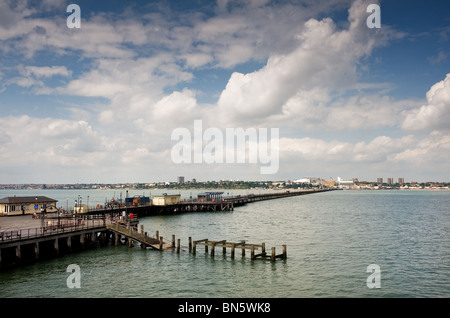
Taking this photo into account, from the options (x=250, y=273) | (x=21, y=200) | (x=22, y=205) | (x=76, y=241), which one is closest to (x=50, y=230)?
(x=76, y=241)

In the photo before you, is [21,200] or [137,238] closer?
[137,238]

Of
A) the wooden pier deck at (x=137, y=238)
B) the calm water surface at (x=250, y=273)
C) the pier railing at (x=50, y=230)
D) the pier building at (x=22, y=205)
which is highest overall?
the pier building at (x=22, y=205)

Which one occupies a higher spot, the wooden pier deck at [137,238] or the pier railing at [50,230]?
the pier railing at [50,230]

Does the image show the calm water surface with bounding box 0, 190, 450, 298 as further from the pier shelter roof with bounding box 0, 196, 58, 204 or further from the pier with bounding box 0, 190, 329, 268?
the pier shelter roof with bounding box 0, 196, 58, 204

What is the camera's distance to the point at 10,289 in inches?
1010

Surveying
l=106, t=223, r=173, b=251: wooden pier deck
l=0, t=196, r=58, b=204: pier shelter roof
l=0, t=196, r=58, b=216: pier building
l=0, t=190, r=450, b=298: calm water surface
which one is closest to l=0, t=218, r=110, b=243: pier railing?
l=106, t=223, r=173, b=251: wooden pier deck

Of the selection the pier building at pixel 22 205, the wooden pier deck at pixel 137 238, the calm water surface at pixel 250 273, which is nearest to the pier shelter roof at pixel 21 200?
the pier building at pixel 22 205

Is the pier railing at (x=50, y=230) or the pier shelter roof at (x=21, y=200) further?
the pier shelter roof at (x=21, y=200)

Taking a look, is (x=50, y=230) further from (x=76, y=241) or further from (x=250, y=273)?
(x=250, y=273)

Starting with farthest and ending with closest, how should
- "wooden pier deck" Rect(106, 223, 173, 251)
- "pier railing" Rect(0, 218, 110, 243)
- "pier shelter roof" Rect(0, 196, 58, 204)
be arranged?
"pier shelter roof" Rect(0, 196, 58, 204) → "wooden pier deck" Rect(106, 223, 173, 251) → "pier railing" Rect(0, 218, 110, 243)

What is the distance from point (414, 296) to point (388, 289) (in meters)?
1.96

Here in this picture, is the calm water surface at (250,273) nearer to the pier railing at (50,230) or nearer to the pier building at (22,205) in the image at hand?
the pier railing at (50,230)
